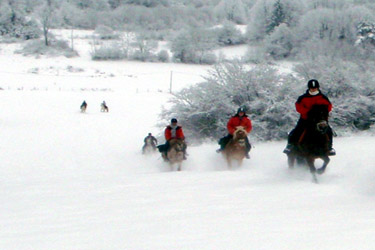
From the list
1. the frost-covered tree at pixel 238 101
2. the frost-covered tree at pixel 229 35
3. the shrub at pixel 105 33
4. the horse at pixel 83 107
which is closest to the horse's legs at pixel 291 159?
the frost-covered tree at pixel 238 101

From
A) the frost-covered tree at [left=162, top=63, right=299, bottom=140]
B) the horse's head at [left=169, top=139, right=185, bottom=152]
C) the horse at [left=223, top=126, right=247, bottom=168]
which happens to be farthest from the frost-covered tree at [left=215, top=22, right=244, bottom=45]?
the horse at [left=223, top=126, right=247, bottom=168]

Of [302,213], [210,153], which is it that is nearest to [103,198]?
[302,213]

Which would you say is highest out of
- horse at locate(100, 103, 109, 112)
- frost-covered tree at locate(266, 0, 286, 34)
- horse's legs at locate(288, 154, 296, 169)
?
frost-covered tree at locate(266, 0, 286, 34)

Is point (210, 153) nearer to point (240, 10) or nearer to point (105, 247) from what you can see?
point (105, 247)

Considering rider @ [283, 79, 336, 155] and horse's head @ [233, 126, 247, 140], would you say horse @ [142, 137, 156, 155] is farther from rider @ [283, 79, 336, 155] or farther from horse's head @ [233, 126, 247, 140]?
rider @ [283, 79, 336, 155]

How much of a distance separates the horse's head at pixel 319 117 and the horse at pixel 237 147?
3.44m

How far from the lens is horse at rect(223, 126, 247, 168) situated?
38.9 ft

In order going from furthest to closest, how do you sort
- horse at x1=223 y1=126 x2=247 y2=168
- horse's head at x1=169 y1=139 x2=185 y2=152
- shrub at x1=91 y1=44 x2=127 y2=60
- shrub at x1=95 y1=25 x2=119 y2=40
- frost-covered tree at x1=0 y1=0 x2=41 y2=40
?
1. shrub at x1=95 y1=25 x2=119 y2=40
2. frost-covered tree at x1=0 y1=0 x2=41 y2=40
3. shrub at x1=91 y1=44 x2=127 y2=60
4. horse's head at x1=169 y1=139 x2=185 y2=152
5. horse at x1=223 y1=126 x2=247 y2=168

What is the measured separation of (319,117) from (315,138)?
481 millimetres

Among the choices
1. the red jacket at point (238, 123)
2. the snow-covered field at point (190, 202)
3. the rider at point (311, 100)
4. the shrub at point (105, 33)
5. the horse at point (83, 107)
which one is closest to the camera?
the snow-covered field at point (190, 202)

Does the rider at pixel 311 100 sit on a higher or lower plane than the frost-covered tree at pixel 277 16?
lower

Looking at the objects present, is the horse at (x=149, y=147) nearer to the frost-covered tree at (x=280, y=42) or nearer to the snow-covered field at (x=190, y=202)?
the snow-covered field at (x=190, y=202)

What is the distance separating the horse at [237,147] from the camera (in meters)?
11.9

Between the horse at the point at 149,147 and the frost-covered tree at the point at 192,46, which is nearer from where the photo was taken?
the horse at the point at 149,147
